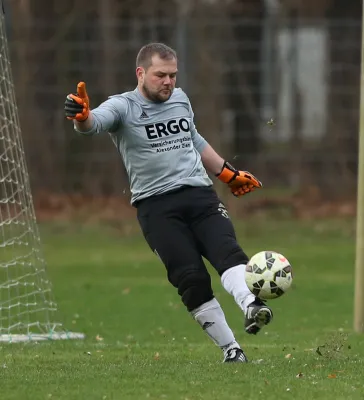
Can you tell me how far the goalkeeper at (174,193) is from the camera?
8.41 m

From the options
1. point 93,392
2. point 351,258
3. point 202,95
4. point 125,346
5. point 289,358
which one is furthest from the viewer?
point 202,95

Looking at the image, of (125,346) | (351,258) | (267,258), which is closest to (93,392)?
(267,258)

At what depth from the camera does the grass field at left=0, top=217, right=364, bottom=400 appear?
732cm

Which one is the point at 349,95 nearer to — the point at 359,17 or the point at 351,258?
the point at 359,17

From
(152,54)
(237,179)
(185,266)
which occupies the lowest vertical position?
(185,266)

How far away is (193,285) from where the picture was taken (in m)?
8.38

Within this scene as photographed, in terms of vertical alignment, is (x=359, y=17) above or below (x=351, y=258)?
above

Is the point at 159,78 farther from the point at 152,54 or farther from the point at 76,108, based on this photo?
the point at 76,108

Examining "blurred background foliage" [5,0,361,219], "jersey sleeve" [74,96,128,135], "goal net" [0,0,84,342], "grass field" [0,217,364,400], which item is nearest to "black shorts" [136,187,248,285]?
"jersey sleeve" [74,96,128,135]

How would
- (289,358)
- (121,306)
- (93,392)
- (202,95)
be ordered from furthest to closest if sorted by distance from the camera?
(202,95) → (121,306) → (289,358) → (93,392)

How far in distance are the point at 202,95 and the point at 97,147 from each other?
236 centimetres

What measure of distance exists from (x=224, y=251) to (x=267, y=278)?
51cm

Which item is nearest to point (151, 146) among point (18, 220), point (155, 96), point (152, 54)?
point (155, 96)

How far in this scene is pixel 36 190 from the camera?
24.6 metres
